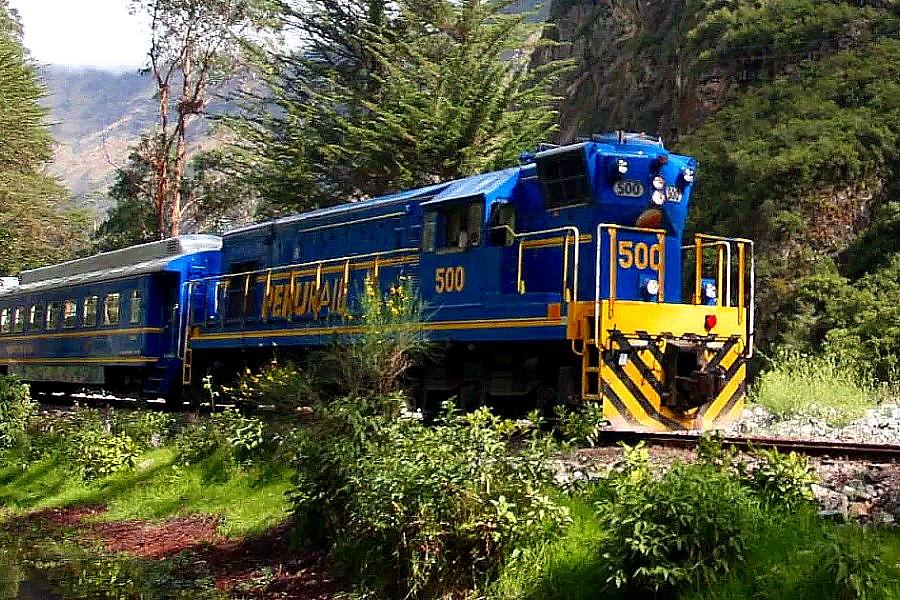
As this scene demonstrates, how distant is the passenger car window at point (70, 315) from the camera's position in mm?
21578

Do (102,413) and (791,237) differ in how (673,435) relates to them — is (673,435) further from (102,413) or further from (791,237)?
(791,237)

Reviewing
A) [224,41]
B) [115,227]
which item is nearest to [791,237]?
[224,41]

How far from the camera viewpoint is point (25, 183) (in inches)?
1399

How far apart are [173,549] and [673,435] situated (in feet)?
17.9

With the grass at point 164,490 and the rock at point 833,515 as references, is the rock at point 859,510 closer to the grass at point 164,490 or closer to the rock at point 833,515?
the rock at point 833,515

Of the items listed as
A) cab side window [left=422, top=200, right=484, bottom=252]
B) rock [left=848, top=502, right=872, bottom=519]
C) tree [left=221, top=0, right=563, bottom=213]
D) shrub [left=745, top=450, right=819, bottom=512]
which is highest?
tree [left=221, top=0, right=563, bottom=213]

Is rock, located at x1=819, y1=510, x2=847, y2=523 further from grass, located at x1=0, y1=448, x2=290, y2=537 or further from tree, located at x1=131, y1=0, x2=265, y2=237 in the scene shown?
tree, located at x1=131, y1=0, x2=265, y2=237

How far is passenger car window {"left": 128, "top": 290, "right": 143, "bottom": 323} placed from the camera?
18.9 meters

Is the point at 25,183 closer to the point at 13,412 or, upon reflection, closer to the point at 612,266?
the point at 13,412

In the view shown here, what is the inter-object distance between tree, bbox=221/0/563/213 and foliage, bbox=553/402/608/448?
11058 millimetres

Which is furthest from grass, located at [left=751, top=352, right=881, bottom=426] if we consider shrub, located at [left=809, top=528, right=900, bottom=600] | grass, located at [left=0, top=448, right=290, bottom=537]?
shrub, located at [left=809, top=528, right=900, bottom=600]

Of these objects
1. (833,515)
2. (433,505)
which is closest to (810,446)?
(833,515)

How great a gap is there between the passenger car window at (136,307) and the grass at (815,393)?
36.0ft

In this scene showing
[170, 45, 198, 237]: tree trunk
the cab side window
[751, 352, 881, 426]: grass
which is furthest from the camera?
[170, 45, 198, 237]: tree trunk
